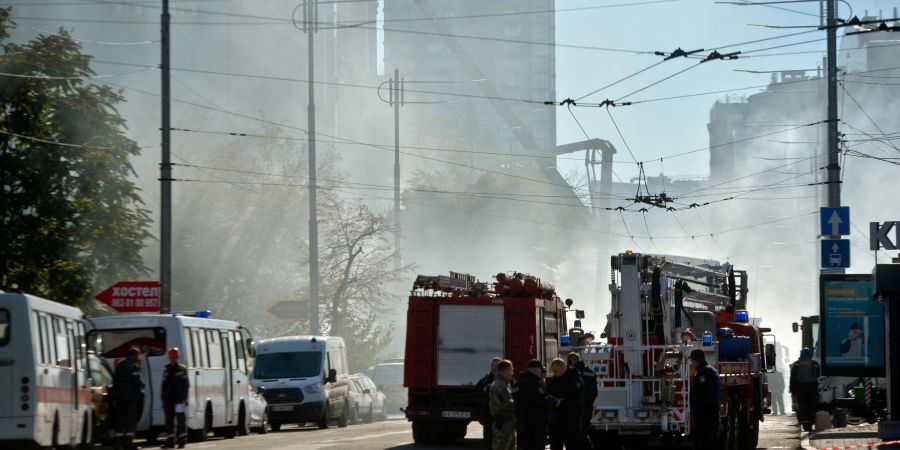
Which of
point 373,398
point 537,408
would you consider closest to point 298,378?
point 373,398

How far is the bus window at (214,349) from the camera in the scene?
3078cm

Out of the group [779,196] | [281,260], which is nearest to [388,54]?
[779,196]

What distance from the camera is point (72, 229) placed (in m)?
31.8

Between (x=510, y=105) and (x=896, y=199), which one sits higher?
(x=510, y=105)

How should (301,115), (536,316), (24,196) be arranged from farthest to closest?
(301,115) → (24,196) → (536,316)

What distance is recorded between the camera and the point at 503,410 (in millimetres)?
18188

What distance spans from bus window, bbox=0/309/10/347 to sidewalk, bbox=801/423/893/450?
1278 centimetres

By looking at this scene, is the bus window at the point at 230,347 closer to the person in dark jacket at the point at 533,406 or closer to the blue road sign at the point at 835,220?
the blue road sign at the point at 835,220

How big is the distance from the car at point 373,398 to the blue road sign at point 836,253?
16.4 m

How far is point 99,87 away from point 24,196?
3.41 m

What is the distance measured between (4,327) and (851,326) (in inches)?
546

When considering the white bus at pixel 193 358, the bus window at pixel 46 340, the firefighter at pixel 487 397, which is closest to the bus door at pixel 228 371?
the white bus at pixel 193 358

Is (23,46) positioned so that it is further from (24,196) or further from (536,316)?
(536,316)

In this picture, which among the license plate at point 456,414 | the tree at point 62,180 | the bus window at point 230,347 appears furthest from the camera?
the bus window at point 230,347
